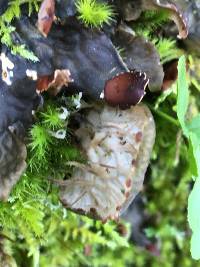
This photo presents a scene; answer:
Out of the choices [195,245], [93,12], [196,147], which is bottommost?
[195,245]

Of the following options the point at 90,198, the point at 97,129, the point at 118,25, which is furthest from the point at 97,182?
the point at 118,25

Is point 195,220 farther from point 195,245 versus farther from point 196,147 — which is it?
point 196,147

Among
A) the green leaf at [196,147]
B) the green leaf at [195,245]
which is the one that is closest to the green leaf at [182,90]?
the green leaf at [196,147]

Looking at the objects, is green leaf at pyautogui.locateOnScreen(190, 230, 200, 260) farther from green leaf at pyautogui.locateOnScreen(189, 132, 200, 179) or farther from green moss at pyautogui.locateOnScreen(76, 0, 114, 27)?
green moss at pyautogui.locateOnScreen(76, 0, 114, 27)

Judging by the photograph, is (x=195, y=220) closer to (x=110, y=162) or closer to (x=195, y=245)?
(x=195, y=245)

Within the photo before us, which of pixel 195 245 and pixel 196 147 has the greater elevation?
pixel 196 147

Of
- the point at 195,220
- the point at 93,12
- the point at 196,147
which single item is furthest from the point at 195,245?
the point at 93,12

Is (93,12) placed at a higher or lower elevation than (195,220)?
higher

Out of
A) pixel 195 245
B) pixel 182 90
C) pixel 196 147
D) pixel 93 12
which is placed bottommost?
pixel 195 245

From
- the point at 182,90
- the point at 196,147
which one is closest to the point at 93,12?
the point at 182,90
